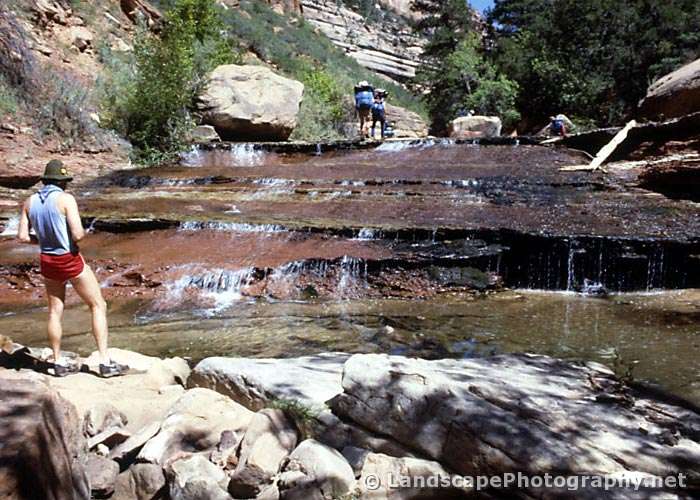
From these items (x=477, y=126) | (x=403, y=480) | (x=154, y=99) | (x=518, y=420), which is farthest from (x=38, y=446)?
(x=477, y=126)

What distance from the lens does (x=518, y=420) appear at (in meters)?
2.54

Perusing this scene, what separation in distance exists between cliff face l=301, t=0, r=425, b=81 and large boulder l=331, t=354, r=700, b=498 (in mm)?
48673

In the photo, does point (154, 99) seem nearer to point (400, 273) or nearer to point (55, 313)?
point (400, 273)

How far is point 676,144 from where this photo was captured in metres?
10.6

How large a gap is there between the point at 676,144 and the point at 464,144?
5466mm

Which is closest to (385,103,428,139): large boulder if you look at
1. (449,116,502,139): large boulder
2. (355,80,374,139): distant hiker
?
(449,116,502,139): large boulder

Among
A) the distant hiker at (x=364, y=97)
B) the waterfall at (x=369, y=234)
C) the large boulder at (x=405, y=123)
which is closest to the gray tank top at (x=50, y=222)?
the waterfall at (x=369, y=234)

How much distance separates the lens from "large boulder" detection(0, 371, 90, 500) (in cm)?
189

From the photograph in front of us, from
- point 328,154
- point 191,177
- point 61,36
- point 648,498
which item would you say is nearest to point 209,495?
point 648,498

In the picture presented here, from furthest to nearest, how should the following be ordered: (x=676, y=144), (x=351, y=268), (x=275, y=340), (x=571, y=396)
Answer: (x=676, y=144), (x=351, y=268), (x=275, y=340), (x=571, y=396)

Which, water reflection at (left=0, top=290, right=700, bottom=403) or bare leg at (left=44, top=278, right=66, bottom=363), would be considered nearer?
bare leg at (left=44, top=278, right=66, bottom=363)

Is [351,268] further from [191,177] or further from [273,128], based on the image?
[273,128]

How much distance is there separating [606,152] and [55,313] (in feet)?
38.5

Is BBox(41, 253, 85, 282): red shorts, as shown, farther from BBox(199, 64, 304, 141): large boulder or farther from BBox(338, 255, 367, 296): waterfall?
BBox(199, 64, 304, 141): large boulder
